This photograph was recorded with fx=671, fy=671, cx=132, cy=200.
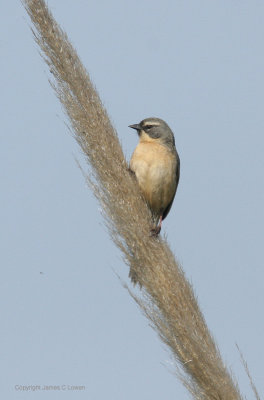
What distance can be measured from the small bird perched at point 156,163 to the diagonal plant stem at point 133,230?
1.94 m

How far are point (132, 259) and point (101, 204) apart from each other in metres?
0.39

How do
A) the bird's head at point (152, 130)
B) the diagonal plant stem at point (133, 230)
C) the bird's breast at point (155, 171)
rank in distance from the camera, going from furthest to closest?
the bird's head at point (152, 130), the bird's breast at point (155, 171), the diagonal plant stem at point (133, 230)

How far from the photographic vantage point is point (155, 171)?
21.5 ft

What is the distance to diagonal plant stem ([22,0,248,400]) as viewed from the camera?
3459 millimetres

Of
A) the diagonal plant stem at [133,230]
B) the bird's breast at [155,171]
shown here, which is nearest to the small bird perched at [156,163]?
the bird's breast at [155,171]

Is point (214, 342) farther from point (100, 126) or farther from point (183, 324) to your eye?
point (100, 126)

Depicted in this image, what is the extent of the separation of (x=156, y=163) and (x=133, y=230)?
8.71 ft

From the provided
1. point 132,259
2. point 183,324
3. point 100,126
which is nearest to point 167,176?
point 100,126

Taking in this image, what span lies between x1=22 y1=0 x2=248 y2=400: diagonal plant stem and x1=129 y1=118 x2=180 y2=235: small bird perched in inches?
76.2

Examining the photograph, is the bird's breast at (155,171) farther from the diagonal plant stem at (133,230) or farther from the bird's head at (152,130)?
the diagonal plant stem at (133,230)

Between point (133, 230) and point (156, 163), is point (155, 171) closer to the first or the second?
point (156, 163)

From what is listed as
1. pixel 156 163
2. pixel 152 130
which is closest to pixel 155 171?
pixel 156 163

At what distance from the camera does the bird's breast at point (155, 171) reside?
6.51 m

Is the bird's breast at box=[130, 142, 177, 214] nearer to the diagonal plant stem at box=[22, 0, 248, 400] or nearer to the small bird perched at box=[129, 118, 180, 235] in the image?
the small bird perched at box=[129, 118, 180, 235]
